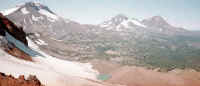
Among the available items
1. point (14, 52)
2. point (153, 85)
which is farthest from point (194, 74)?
point (14, 52)

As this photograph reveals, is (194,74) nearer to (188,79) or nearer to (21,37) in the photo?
(188,79)

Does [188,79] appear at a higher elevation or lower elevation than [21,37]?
lower

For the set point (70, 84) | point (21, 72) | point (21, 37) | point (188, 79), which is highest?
point (21, 37)

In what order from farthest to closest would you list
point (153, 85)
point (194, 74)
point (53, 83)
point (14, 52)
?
point (194, 74) → point (153, 85) → point (14, 52) → point (53, 83)

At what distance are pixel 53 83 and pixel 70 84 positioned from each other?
13.7 feet

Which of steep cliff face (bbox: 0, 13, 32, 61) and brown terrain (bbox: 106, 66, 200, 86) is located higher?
steep cliff face (bbox: 0, 13, 32, 61)

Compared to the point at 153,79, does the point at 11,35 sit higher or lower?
higher

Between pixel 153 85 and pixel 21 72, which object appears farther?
pixel 153 85

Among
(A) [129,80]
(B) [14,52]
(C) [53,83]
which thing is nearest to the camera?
(C) [53,83]

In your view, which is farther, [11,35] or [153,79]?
[153,79]

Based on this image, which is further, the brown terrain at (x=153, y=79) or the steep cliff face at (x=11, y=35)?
the brown terrain at (x=153, y=79)

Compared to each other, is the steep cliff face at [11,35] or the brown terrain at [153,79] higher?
the steep cliff face at [11,35]

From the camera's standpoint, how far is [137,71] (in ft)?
383

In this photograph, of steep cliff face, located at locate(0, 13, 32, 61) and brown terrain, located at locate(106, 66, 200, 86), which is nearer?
steep cliff face, located at locate(0, 13, 32, 61)
